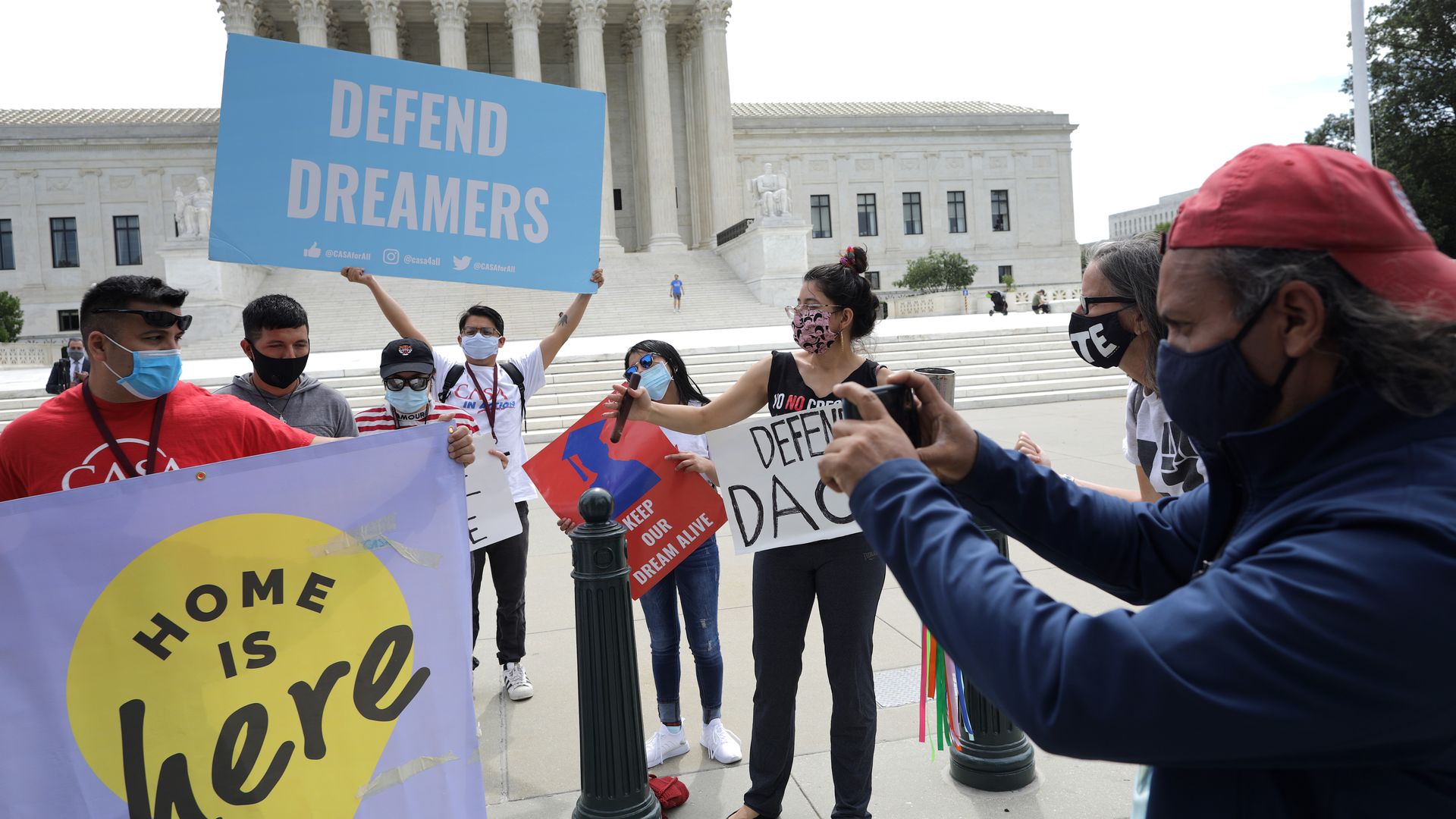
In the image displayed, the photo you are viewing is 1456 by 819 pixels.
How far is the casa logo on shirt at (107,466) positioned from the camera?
2705 mm

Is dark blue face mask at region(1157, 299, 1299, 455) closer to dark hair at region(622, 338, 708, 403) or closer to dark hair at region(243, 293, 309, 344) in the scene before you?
dark hair at region(622, 338, 708, 403)

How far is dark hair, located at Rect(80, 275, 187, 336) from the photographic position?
2.82m

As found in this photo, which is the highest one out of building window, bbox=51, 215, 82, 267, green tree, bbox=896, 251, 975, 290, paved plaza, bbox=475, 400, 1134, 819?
building window, bbox=51, 215, 82, 267

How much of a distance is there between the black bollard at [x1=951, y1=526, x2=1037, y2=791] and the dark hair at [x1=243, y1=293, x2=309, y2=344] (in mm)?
2915

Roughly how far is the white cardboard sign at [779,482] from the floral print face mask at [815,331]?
0.77ft

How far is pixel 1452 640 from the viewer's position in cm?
99

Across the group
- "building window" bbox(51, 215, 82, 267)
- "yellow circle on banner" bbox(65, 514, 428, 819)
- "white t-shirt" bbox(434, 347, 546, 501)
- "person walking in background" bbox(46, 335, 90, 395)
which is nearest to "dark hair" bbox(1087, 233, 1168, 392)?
"yellow circle on banner" bbox(65, 514, 428, 819)

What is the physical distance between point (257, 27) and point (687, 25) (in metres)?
19.5

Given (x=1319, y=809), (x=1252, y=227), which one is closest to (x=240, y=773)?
(x=1319, y=809)

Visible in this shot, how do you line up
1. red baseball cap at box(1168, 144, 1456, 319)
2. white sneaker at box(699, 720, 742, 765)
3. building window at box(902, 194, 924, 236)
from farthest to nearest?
building window at box(902, 194, 924, 236), white sneaker at box(699, 720, 742, 765), red baseball cap at box(1168, 144, 1456, 319)

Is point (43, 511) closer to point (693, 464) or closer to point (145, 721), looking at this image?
point (145, 721)

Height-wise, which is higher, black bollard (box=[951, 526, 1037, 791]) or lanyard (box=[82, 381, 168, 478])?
lanyard (box=[82, 381, 168, 478])

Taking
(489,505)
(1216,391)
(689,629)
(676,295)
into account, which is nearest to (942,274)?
(676,295)

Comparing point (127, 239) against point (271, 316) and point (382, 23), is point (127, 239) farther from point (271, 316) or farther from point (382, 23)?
point (271, 316)
